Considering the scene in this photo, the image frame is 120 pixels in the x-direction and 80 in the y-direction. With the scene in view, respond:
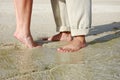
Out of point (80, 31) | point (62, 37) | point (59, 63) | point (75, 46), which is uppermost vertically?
point (59, 63)

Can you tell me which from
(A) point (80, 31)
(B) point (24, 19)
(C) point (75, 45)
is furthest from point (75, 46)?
(B) point (24, 19)

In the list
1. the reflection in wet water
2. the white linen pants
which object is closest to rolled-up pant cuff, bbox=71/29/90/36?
Result: the white linen pants

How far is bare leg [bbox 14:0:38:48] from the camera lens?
320 cm

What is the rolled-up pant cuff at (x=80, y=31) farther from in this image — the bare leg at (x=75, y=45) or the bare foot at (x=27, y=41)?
the bare foot at (x=27, y=41)

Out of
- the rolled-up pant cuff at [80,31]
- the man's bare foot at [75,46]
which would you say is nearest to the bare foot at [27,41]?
the man's bare foot at [75,46]

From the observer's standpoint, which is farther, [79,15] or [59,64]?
[79,15]

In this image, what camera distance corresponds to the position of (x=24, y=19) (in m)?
3.25

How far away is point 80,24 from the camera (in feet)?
10.6

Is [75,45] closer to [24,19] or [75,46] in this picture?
[75,46]

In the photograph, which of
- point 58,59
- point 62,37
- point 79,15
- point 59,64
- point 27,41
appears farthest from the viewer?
point 62,37

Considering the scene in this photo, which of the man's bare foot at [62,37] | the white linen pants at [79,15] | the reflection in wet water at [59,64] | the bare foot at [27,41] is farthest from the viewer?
the man's bare foot at [62,37]

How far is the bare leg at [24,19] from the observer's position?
3201mm

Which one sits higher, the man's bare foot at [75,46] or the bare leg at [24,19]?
the bare leg at [24,19]

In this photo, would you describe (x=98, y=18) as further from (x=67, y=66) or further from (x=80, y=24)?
(x=67, y=66)
